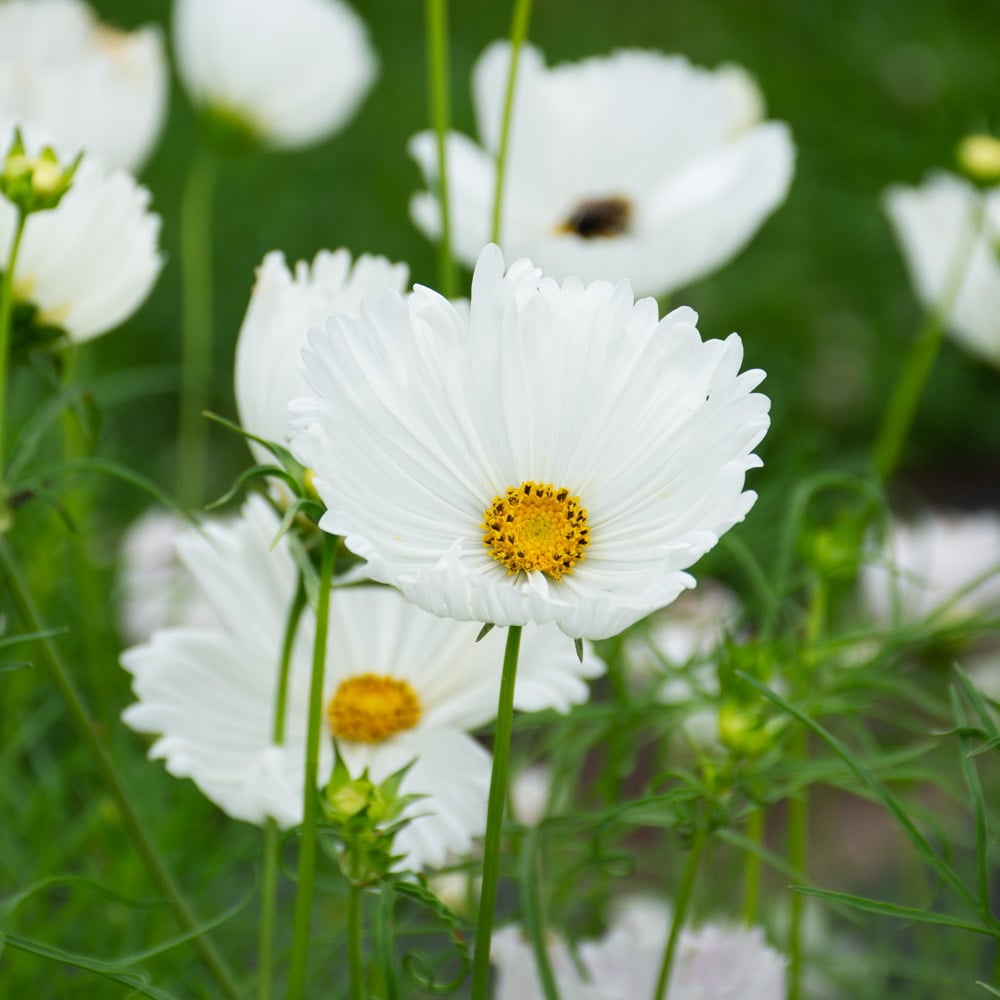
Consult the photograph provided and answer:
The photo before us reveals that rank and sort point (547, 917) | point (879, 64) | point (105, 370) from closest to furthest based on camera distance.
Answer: point (547, 917), point (105, 370), point (879, 64)

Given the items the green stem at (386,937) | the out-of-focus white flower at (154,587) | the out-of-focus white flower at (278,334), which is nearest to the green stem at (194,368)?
the out-of-focus white flower at (154,587)

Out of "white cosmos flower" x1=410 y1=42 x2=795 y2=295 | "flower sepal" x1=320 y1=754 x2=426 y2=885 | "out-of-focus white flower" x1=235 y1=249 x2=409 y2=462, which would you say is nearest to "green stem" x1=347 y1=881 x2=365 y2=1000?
"flower sepal" x1=320 y1=754 x2=426 y2=885

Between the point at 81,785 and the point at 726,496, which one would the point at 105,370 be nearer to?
the point at 81,785

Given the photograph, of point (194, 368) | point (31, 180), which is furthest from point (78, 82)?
point (31, 180)

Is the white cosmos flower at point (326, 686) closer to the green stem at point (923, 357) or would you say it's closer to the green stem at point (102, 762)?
the green stem at point (102, 762)

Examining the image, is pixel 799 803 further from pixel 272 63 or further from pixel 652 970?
pixel 272 63

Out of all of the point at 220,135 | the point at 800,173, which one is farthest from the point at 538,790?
the point at 800,173
